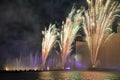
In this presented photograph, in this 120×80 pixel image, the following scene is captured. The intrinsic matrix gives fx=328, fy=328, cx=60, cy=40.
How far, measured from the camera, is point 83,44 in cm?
15338

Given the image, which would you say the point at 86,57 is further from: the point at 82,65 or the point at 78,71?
the point at 78,71

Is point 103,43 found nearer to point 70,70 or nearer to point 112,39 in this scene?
point 112,39

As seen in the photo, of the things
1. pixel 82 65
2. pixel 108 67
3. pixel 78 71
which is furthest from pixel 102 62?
pixel 78 71

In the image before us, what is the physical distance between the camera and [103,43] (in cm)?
13850

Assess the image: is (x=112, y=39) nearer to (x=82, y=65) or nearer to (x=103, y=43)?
(x=103, y=43)

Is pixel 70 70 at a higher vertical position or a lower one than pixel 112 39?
lower

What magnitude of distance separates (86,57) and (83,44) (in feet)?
21.5

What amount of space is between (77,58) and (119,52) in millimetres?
25603

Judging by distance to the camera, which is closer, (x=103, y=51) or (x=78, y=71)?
(x=103, y=51)

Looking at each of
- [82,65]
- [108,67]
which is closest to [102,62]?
[108,67]

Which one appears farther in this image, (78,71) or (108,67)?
(78,71)

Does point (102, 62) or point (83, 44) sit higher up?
point (83, 44)

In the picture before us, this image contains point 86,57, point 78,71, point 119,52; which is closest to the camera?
point 119,52

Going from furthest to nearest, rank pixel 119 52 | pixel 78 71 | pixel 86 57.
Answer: pixel 78 71
pixel 86 57
pixel 119 52
